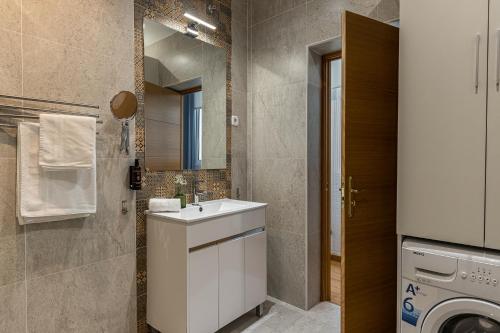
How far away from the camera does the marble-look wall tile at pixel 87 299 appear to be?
168 centimetres

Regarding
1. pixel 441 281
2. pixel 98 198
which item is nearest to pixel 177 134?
pixel 98 198

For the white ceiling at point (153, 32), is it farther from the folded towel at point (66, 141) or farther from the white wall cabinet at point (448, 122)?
the white wall cabinet at point (448, 122)

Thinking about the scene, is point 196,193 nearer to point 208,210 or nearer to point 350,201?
point 208,210

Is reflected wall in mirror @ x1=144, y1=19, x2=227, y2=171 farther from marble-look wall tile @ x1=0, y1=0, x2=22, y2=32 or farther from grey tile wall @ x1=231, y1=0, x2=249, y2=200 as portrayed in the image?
marble-look wall tile @ x1=0, y1=0, x2=22, y2=32

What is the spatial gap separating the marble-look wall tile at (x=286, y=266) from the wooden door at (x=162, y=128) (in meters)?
1.08

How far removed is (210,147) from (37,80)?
1266mm

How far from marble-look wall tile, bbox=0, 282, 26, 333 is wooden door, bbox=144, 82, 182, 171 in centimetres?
98

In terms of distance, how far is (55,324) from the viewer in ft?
5.68

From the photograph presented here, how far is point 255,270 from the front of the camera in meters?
2.32

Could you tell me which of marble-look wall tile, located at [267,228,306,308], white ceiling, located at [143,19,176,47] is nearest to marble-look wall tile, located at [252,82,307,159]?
marble-look wall tile, located at [267,228,306,308]

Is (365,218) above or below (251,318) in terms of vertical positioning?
above

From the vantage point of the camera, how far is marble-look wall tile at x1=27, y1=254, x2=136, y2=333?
5.52ft

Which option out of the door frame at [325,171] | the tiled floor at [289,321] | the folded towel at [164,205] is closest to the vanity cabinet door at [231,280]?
the tiled floor at [289,321]

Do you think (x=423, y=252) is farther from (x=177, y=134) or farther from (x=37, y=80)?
(x=37, y=80)
